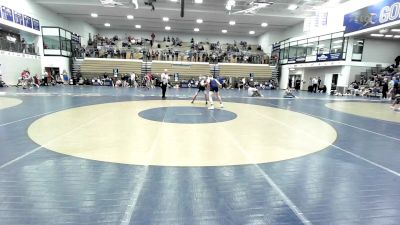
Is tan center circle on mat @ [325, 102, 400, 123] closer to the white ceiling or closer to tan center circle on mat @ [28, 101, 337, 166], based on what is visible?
tan center circle on mat @ [28, 101, 337, 166]

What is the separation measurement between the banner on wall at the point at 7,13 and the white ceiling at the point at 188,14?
4.28 meters

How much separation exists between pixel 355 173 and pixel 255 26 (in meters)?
32.4

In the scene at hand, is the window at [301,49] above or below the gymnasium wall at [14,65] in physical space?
above

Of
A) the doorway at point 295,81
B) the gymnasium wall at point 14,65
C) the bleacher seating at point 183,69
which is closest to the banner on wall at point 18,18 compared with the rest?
the gymnasium wall at point 14,65

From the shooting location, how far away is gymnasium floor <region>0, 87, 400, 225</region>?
8.95 feet

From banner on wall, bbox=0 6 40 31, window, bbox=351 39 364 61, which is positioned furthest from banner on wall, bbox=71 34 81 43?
window, bbox=351 39 364 61

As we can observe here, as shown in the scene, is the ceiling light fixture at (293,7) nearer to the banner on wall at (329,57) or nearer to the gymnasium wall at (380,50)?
the banner on wall at (329,57)

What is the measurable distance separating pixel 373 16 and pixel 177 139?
22.1 m

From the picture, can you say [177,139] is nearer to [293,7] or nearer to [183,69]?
[293,7]

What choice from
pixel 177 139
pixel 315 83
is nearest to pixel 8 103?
pixel 177 139

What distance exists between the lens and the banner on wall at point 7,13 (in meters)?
20.0

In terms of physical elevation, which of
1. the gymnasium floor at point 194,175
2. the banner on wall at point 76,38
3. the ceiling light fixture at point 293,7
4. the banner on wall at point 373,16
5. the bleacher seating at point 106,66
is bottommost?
the gymnasium floor at point 194,175

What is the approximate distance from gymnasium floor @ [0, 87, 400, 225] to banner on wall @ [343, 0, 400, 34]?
15.8m

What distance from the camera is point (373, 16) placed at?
65.4 ft
